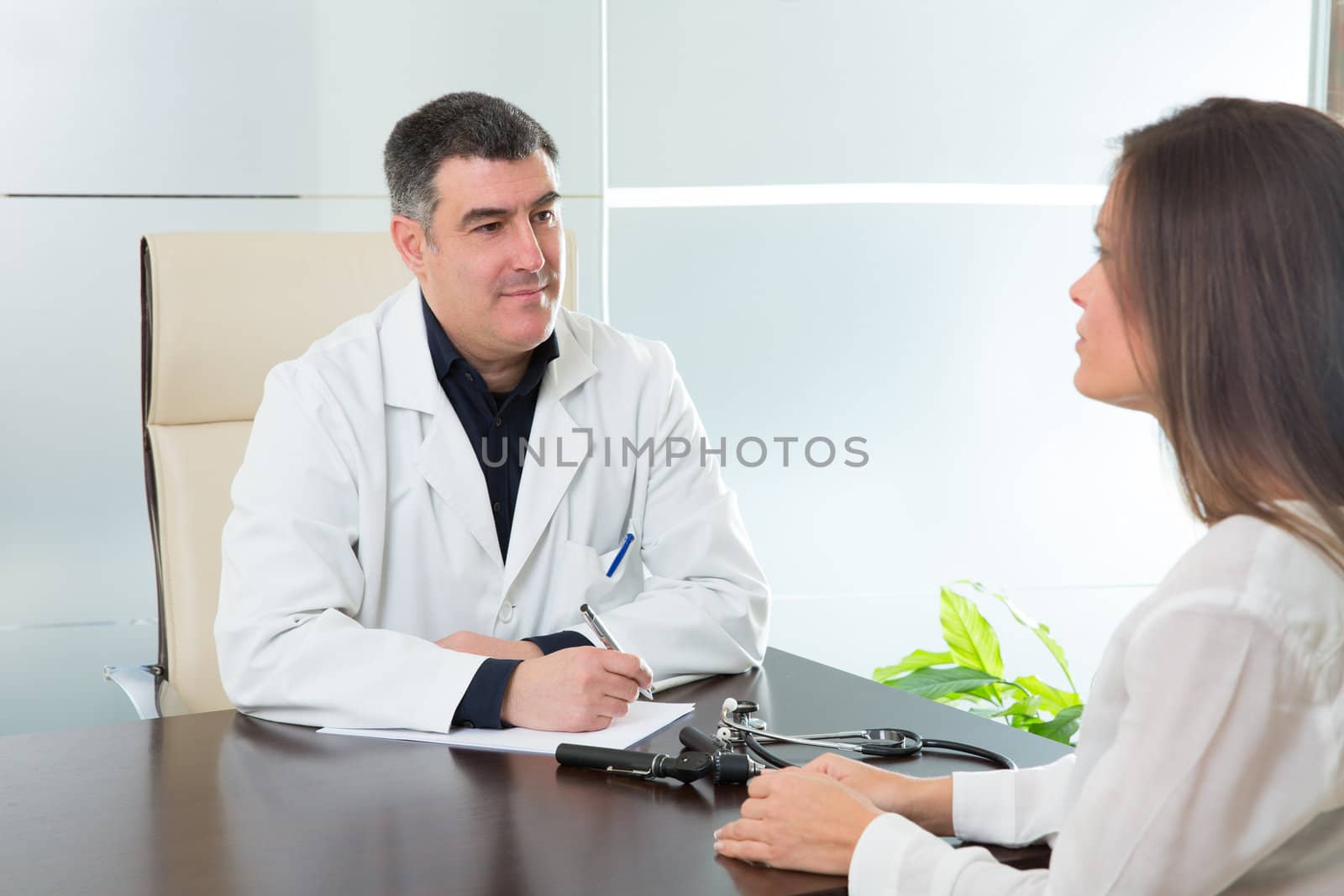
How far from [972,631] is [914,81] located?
4.81 ft

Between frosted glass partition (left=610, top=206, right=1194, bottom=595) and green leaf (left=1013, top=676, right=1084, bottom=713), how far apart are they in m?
0.50

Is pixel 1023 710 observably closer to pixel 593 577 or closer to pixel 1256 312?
pixel 593 577

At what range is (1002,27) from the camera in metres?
3.39

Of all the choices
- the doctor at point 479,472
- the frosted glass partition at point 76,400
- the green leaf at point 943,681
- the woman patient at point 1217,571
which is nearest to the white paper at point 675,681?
the doctor at point 479,472

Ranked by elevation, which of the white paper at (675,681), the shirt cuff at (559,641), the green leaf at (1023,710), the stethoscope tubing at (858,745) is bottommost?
the green leaf at (1023,710)

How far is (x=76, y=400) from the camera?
287 centimetres

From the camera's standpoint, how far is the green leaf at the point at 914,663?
298cm

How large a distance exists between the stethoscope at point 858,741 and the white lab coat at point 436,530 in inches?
12.3

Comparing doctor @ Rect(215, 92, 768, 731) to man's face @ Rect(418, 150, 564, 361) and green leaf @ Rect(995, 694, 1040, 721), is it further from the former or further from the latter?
green leaf @ Rect(995, 694, 1040, 721)

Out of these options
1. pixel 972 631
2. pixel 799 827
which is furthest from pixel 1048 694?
pixel 799 827

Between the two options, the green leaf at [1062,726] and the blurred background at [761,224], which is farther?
the blurred background at [761,224]

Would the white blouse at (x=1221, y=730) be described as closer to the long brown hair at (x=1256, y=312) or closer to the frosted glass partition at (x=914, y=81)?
the long brown hair at (x=1256, y=312)

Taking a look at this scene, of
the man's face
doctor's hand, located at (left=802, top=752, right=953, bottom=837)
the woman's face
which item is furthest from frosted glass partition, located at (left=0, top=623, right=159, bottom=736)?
the woman's face

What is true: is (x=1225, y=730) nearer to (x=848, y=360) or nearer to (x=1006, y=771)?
(x=1006, y=771)
